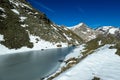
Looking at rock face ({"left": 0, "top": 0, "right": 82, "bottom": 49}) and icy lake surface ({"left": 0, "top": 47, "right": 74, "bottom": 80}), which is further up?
rock face ({"left": 0, "top": 0, "right": 82, "bottom": 49})

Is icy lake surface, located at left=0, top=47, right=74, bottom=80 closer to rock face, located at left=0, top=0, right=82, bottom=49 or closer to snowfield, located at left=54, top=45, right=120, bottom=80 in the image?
snowfield, located at left=54, top=45, right=120, bottom=80

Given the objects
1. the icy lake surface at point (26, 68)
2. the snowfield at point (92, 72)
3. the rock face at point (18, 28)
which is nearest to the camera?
the snowfield at point (92, 72)

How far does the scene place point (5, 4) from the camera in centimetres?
11794

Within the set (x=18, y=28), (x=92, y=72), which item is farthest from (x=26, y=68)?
(x=18, y=28)

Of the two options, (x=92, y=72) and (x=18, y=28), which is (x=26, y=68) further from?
(x=18, y=28)

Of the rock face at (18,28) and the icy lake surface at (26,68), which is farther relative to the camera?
the rock face at (18,28)

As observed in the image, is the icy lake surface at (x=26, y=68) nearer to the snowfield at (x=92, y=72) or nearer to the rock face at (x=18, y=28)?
the snowfield at (x=92, y=72)

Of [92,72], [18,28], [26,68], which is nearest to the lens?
[92,72]

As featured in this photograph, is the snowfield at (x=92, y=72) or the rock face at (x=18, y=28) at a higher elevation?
the rock face at (x=18, y=28)

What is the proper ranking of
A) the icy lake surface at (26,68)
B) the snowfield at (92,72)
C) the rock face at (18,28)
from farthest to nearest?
the rock face at (18,28)
the icy lake surface at (26,68)
the snowfield at (92,72)

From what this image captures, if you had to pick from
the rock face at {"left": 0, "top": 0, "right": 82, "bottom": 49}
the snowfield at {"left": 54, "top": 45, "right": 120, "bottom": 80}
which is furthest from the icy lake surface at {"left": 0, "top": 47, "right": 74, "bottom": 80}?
the rock face at {"left": 0, "top": 0, "right": 82, "bottom": 49}

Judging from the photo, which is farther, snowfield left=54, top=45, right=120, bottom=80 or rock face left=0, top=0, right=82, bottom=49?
rock face left=0, top=0, right=82, bottom=49

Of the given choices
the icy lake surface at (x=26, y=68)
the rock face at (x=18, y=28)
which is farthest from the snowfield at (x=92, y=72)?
the rock face at (x=18, y=28)

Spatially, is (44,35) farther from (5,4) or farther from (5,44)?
(5,44)
